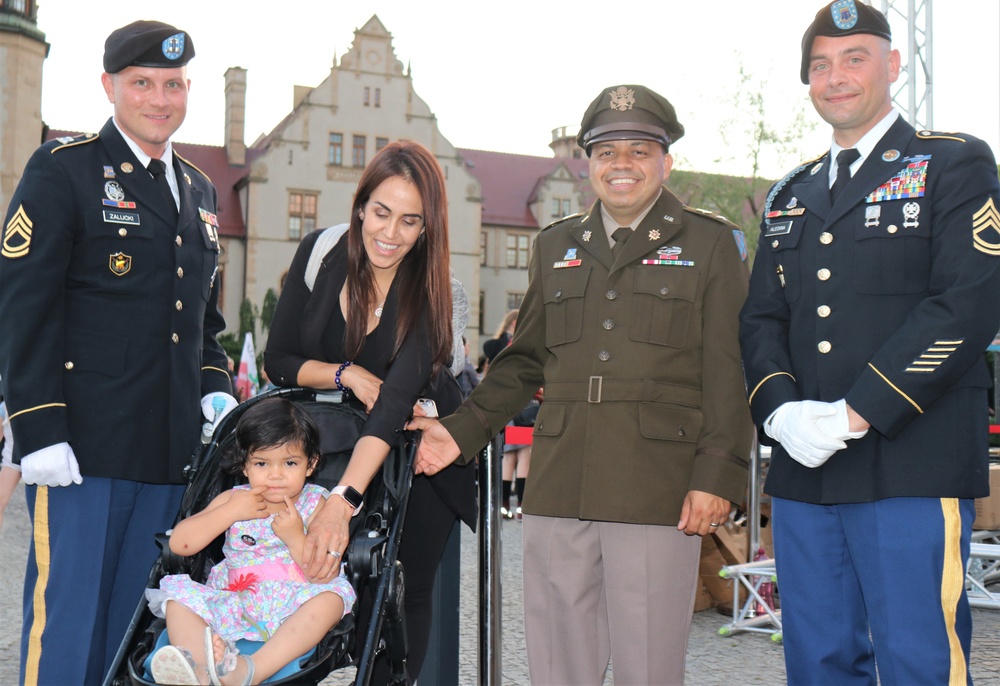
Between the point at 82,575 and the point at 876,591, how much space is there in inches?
96.7

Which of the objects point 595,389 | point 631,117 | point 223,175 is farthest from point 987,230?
point 223,175

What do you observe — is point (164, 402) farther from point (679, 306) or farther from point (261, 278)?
point (261, 278)

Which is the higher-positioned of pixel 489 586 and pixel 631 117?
pixel 631 117

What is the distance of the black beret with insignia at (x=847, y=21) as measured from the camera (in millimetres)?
3125

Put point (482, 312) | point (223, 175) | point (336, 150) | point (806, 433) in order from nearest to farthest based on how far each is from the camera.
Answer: point (806, 433) < point (336, 150) < point (223, 175) < point (482, 312)

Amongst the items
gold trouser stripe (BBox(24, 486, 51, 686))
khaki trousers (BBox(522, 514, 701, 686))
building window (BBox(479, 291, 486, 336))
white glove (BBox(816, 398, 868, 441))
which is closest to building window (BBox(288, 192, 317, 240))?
building window (BBox(479, 291, 486, 336))

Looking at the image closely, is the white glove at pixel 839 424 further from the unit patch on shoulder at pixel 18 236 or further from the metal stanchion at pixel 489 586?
the unit patch on shoulder at pixel 18 236

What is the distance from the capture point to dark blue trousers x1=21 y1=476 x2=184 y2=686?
3.25 m

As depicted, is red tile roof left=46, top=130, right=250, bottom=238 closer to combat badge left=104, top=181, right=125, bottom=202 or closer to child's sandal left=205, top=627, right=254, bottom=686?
combat badge left=104, top=181, right=125, bottom=202

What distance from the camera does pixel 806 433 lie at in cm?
292

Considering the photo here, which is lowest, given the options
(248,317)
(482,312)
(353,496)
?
(353,496)

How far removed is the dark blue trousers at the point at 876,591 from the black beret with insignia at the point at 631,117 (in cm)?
127

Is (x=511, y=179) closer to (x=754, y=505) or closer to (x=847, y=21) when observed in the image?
(x=754, y=505)

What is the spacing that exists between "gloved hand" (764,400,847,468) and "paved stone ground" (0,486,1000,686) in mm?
2560
